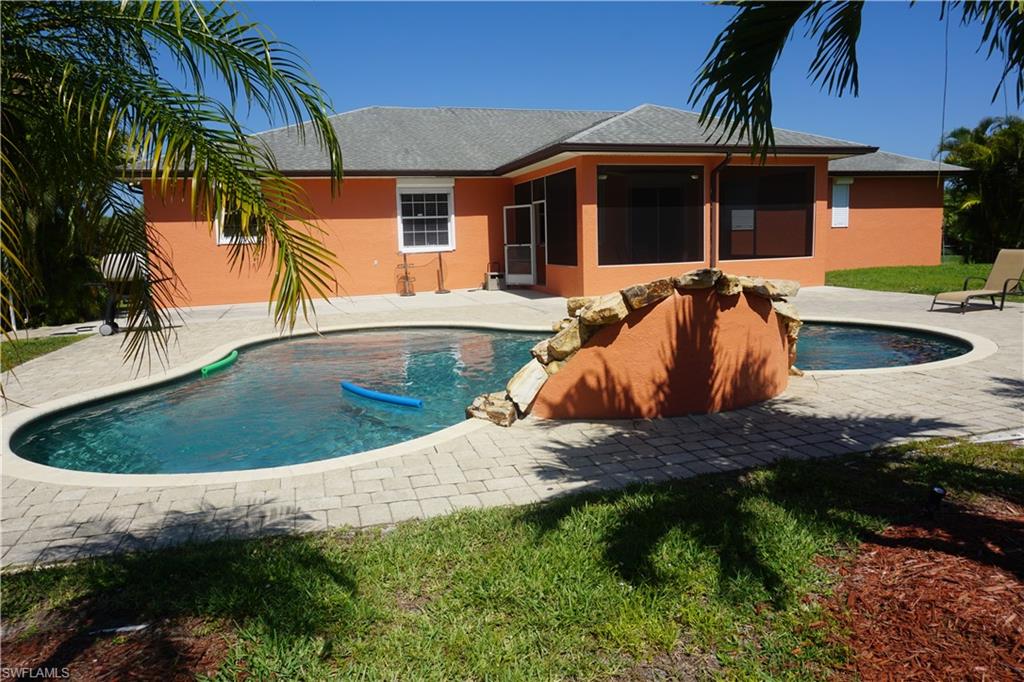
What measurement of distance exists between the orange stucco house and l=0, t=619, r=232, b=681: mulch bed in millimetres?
13571

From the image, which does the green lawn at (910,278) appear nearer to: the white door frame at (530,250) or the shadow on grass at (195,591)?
the white door frame at (530,250)

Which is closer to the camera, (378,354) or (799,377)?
(799,377)

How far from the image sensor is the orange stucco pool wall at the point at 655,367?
247 inches

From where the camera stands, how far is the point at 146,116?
9.87 feet

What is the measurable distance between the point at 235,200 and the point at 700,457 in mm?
3722

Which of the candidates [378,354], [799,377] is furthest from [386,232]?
[799,377]

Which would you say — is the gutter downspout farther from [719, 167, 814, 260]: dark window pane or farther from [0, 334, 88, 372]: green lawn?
[0, 334, 88, 372]: green lawn

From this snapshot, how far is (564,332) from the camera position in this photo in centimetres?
622

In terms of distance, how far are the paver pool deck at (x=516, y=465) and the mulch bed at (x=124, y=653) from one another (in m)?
0.96

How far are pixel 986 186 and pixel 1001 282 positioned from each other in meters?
13.4

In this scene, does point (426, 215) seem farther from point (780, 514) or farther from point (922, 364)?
point (780, 514)

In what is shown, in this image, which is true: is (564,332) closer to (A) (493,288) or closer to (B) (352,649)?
(B) (352,649)

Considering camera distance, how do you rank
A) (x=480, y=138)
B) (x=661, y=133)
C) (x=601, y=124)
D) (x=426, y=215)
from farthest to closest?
(x=480, y=138) < (x=426, y=215) < (x=601, y=124) < (x=661, y=133)

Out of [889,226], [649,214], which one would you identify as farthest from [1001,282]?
[889,226]
